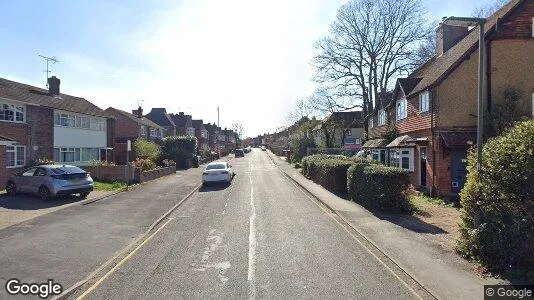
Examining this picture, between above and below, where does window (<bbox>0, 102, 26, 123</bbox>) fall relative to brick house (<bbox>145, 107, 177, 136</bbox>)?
below

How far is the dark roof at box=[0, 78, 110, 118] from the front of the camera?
26734 mm

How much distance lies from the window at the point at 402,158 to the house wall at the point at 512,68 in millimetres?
5703

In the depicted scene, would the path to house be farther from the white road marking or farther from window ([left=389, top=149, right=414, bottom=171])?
window ([left=389, top=149, right=414, bottom=171])

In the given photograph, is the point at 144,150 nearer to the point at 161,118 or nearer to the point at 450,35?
the point at 450,35

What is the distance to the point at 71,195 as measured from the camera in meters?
21.0

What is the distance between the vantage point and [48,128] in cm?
2936

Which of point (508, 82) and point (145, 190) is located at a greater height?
point (508, 82)

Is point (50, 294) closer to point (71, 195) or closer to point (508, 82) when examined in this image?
point (71, 195)

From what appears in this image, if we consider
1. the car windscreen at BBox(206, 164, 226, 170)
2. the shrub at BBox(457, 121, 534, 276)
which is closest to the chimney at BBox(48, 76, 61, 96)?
the car windscreen at BBox(206, 164, 226, 170)

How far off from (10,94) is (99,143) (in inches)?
451

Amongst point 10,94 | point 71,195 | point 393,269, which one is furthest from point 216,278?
point 10,94

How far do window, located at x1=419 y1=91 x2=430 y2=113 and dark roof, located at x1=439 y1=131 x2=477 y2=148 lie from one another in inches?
85.0

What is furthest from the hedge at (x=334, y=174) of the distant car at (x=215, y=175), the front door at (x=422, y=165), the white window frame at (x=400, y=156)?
the distant car at (x=215, y=175)

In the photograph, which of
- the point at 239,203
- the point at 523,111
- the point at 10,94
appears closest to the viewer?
the point at 239,203
